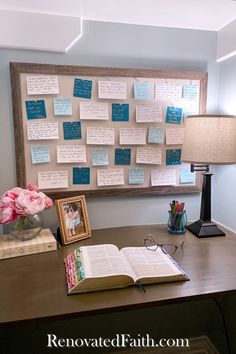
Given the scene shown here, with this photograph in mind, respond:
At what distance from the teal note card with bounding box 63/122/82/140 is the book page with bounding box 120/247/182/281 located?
614 mm

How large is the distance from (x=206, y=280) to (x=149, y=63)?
1.10 metres

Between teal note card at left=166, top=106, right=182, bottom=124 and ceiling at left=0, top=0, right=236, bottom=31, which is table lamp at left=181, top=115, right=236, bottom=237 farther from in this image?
ceiling at left=0, top=0, right=236, bottom=31

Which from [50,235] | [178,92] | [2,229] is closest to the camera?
[50,235]

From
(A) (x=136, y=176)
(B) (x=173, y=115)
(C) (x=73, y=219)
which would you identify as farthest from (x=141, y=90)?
(C) (x=73, y=219)

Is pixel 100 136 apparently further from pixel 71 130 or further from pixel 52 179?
pixel 52 179

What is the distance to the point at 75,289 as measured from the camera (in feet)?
3.07

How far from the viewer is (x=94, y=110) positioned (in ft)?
4.68

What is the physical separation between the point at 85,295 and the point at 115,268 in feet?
0.46

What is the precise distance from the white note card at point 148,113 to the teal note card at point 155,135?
0.16 feet

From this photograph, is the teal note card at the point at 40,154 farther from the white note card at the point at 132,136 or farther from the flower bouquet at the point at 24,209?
the white note card at the point at 132,136

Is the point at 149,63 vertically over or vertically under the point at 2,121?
over

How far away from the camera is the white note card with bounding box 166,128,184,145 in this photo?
1.54 metres

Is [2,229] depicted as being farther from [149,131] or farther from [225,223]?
[225,223]

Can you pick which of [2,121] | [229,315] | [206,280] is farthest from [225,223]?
[2,121]
